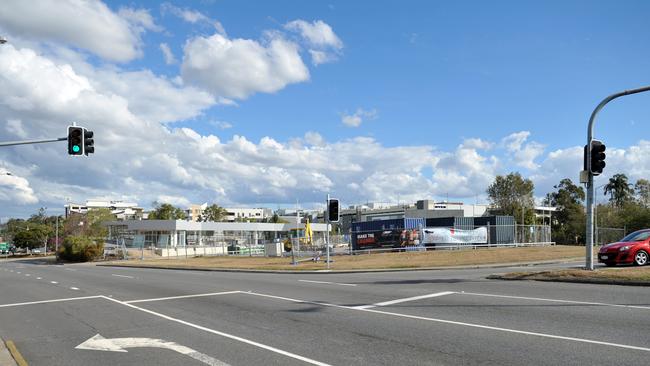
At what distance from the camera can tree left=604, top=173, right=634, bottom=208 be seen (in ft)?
333

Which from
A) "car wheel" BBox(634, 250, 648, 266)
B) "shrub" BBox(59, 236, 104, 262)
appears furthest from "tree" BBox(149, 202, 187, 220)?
"car wheel" BBox(634, 250, 648, 266)

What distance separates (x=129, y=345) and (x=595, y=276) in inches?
541

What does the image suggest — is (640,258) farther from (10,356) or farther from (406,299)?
(10,356)

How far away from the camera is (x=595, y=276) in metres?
16.7

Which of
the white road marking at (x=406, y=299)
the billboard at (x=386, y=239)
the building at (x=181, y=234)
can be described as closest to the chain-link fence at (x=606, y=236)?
the billboard at (x=386, y=239)

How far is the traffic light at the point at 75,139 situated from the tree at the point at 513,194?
89132 mm

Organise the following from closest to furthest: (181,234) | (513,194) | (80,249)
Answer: (80,249) → (181,234) → (513,194)

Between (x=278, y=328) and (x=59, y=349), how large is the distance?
12.2ft

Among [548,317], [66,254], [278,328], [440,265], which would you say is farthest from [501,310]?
[66,254]

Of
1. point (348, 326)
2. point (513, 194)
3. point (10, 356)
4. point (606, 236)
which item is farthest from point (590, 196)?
point (513, 194)

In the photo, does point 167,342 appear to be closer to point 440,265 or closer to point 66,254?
point 440,265

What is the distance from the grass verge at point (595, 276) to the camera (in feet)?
51.3

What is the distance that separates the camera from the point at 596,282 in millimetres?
16125

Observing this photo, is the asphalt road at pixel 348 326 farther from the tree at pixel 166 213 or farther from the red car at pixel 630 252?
the tree at pixel 166 213
